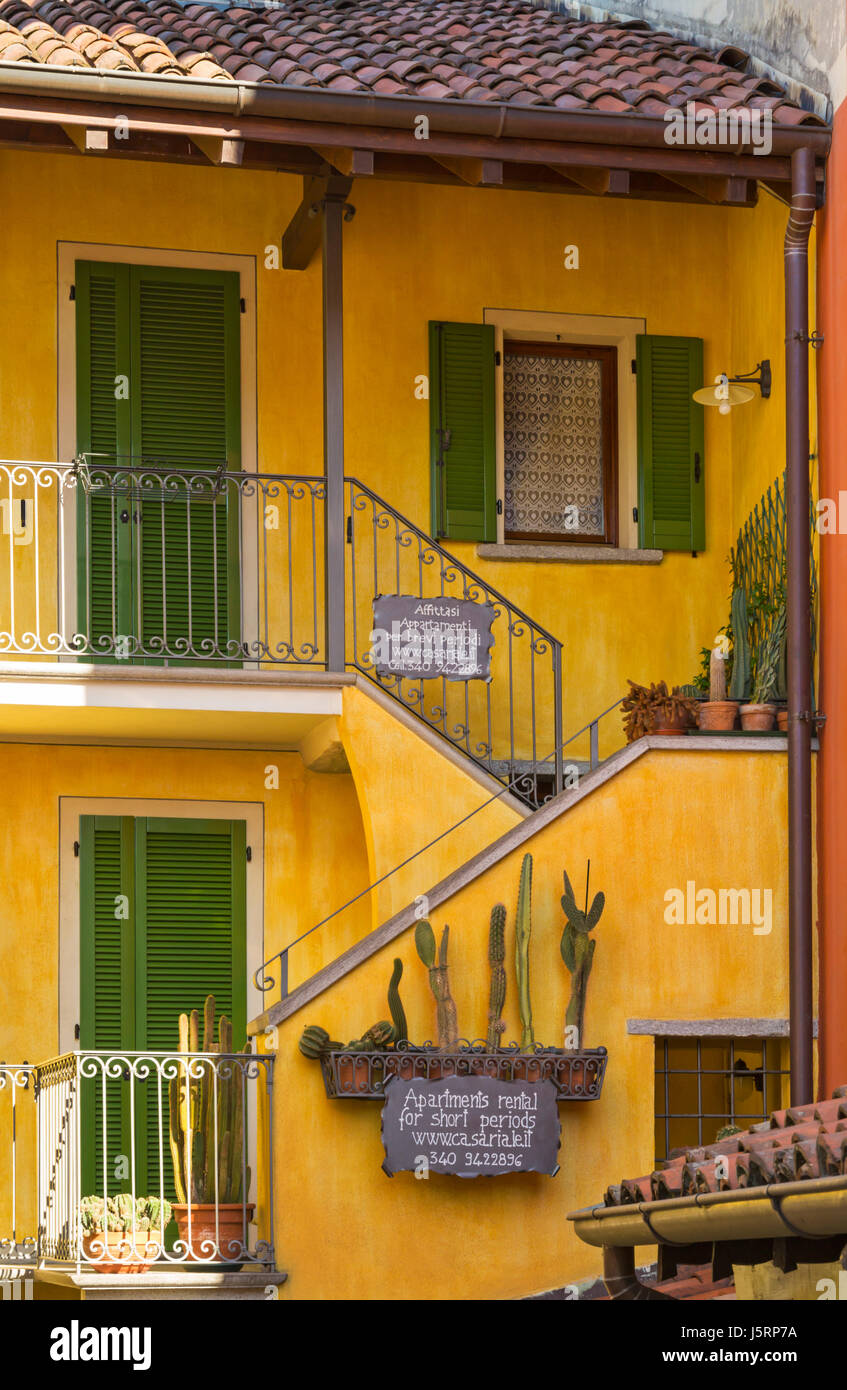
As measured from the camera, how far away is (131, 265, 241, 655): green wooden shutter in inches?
535

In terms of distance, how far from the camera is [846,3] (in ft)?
39.2

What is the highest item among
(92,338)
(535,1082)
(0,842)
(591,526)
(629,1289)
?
(92,338)

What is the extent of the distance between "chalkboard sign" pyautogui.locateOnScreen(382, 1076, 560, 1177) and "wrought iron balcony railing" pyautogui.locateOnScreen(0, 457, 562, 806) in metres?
2.22

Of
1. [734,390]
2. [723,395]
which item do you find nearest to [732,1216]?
[723,395]

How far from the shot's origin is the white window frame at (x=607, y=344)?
14.2 metres

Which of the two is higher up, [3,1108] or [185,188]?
[185,188]

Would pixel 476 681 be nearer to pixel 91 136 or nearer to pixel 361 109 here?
pixel 361 109

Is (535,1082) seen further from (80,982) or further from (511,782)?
(80,982)

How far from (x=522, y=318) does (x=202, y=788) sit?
11.8ft

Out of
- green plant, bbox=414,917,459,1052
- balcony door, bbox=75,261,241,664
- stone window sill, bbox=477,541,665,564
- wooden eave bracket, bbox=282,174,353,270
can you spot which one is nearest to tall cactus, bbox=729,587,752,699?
stone window sill, bbox=477,541,665,564

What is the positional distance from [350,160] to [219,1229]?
5.58 metres

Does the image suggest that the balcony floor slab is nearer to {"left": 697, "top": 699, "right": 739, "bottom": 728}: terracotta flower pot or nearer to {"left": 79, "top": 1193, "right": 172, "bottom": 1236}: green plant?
{"left": 79, "top": 1193, "right": 172, "bottom": 1236}: green plant

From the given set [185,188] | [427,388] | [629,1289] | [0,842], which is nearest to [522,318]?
[427,388]
